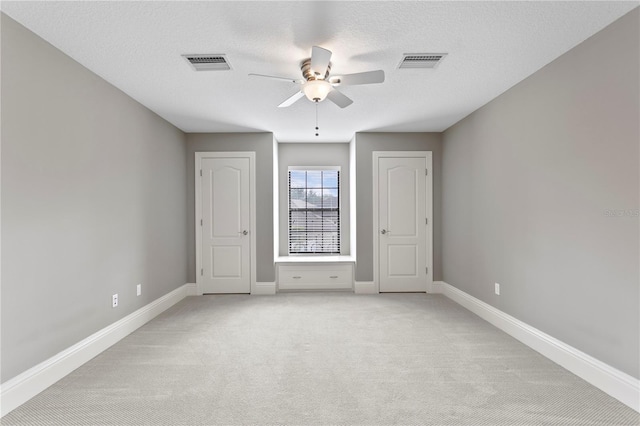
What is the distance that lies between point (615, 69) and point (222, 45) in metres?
2.70

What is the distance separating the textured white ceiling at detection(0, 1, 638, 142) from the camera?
1.98 metres

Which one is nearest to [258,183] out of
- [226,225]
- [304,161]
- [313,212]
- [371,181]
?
[226,225]

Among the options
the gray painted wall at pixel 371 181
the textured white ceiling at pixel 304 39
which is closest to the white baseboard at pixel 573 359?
the gray painted wall at pixel 371 181

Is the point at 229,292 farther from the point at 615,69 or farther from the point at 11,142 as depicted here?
the point at 615,69

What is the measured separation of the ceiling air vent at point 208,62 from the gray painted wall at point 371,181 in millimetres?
2675

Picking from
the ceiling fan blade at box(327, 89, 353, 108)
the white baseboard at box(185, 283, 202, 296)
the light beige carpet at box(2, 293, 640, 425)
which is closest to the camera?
the light beige carpet at box(2, 293, 640, 425)

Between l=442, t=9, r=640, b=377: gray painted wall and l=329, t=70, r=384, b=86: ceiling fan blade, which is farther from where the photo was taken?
l=329, t=70, r=384, b=86: ceiling fan blade

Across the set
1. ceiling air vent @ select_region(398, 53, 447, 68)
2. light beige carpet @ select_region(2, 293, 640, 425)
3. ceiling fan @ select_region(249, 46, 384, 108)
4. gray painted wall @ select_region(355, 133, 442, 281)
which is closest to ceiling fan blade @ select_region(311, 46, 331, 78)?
ceiling fan @ select_region(249, 46, 384, 108)

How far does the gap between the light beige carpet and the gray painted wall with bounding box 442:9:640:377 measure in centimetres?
45

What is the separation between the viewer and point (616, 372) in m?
2.11

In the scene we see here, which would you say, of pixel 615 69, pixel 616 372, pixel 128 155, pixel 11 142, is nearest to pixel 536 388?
pixel 616 372

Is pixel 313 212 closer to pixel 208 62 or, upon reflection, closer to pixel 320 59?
pixel 208 62

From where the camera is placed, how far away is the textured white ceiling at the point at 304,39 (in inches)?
78.0

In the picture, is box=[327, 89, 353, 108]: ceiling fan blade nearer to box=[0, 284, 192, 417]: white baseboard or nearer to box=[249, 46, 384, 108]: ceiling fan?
box=[249, 46, 384, 108]: ceiling fan
